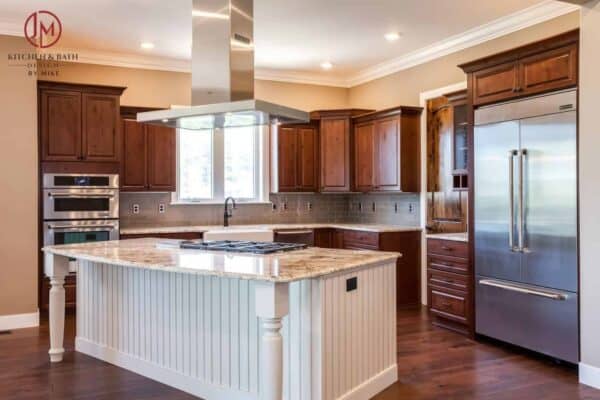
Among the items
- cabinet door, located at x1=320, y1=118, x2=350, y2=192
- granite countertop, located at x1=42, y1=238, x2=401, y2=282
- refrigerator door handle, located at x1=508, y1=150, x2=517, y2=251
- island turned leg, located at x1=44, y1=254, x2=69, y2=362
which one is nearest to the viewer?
granite countertop, located at x1=42, y1=238, x2=401, y2=282

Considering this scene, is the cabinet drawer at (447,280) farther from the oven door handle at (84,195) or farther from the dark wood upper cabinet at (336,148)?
the oven door handle at (84,195)

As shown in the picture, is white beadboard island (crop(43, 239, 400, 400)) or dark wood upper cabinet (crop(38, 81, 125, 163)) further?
dark wood upper cabinet (crop(38, 81, 125, 163))

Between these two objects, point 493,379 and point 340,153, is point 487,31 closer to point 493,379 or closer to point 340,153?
point 340,153

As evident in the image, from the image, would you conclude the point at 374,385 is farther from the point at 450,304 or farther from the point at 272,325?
the point at 450,304

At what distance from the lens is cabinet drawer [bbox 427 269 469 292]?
15.8ft

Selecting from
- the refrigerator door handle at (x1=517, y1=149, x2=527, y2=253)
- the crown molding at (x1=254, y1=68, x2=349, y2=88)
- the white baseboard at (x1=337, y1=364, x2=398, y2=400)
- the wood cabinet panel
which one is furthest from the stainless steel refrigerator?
the crown molding at (x1=254, y1=68, x2=349, y2=88)

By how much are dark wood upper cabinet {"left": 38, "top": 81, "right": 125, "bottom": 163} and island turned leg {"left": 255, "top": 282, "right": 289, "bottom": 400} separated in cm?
368

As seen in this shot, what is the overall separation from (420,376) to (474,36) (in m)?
3.55

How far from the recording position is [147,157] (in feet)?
20.3

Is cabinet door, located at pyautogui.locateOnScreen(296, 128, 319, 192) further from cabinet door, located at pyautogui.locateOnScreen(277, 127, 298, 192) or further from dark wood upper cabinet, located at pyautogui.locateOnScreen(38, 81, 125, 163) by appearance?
dark wood upper cabinet, located at pyautogui.locateOnScreen(38, 81, 125, 163)

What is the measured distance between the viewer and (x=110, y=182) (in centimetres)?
567

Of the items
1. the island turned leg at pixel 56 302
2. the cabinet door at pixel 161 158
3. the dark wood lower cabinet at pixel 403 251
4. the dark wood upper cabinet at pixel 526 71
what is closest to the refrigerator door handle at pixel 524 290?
the dark wood upper cabinet at pixel 526 71

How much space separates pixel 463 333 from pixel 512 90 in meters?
2.16

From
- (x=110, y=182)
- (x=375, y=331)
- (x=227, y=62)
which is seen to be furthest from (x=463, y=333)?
(x=110, y=182)
